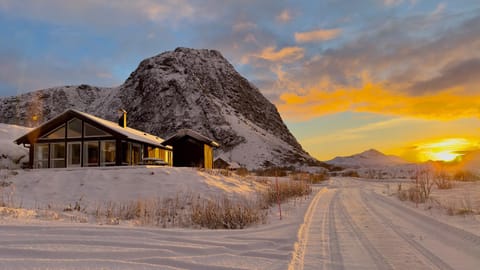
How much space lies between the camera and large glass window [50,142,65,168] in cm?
2861

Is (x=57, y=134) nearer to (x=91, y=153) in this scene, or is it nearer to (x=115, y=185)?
(x=91, y=153)

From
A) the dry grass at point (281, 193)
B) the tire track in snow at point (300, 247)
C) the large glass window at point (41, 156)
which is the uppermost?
the large glass window at point (41, 156)

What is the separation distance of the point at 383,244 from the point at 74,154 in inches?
1033

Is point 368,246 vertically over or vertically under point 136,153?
under

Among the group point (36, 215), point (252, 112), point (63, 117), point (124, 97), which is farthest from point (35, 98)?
point (36, 215)

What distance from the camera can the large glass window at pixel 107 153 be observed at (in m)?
28.5

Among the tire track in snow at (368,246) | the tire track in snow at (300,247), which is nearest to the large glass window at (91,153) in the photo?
the tire track in snow at (300,247)

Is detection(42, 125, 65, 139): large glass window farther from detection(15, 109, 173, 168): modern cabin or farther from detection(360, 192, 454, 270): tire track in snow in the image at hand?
detection(360, 192, 454, 270): tire track in snow

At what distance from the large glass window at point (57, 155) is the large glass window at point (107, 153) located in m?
2.93

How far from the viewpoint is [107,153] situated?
28703mm

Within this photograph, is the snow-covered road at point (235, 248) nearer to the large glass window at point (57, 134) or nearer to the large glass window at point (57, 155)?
the large glass window at point (57, 155)

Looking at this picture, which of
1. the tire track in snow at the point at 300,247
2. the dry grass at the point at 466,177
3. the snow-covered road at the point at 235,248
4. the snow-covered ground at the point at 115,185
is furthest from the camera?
the dry grass at the point at 466,177

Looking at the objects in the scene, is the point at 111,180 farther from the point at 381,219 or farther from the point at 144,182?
the point at 381,219

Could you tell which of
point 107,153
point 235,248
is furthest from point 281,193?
point 107,153
